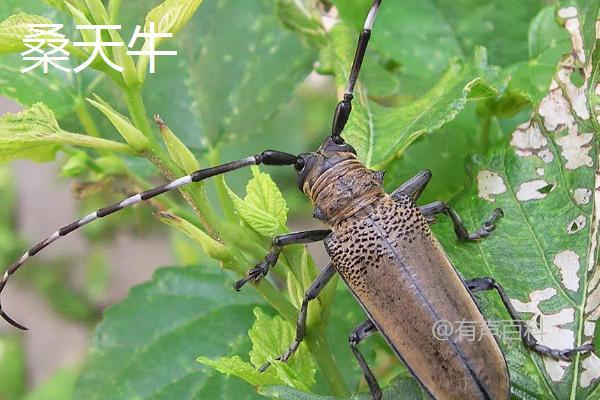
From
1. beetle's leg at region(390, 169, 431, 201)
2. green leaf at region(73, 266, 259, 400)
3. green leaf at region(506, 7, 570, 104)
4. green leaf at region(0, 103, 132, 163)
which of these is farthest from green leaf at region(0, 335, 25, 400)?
green leaf at region(506, 7, 570, 104)

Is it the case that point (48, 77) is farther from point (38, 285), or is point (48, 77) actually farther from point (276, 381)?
point (38, 285)

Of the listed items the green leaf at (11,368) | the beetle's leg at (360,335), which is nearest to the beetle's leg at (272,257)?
the beetle's leg at (360,335)

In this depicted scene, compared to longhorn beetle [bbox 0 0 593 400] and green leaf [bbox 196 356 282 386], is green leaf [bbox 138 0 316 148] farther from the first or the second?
green leaf [bbox 196 356 282 386]

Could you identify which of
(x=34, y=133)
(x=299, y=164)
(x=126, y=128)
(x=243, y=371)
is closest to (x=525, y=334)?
(x=243, y=371)

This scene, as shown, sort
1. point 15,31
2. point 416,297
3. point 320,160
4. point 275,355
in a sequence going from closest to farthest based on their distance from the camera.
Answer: point 15,31
point 275,355
point 416,297
point 320,160

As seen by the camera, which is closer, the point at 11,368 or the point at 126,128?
the point at 126,128

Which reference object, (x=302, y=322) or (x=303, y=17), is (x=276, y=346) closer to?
(x=302, y=322)

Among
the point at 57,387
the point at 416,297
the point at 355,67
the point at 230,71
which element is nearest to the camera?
the point at 416,297

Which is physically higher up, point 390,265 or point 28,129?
point 28,129
